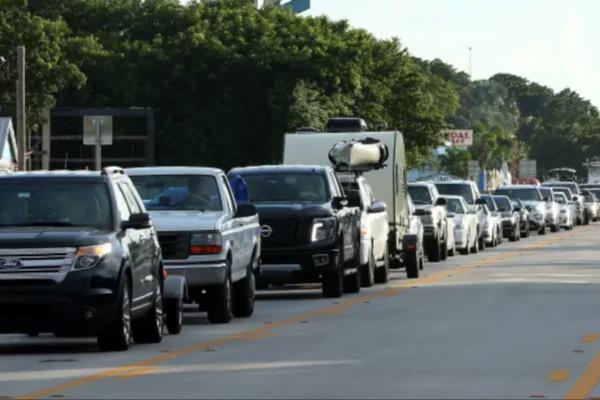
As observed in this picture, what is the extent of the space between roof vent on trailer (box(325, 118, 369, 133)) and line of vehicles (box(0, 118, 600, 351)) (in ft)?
1.88

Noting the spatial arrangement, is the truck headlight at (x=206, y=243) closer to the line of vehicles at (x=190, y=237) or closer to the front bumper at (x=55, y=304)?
the line of vehicles at (x=190, y=237)

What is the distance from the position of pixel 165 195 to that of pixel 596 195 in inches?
3392

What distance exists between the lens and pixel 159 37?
104 metres

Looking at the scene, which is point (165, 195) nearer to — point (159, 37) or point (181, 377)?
point (181, 377)

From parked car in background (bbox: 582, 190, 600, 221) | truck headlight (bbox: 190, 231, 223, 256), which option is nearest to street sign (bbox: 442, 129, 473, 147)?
parked car in background (bbox: 582, 190, 600, 221)

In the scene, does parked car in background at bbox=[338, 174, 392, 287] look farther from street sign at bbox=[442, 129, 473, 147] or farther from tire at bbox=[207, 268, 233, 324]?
street sign at bbox=[442, 129, 473, 147]

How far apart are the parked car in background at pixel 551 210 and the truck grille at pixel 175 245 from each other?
5676cm

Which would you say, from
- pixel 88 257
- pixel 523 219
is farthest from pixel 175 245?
pixel 523 219

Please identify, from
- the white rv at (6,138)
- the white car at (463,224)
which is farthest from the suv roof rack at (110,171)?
the white rv at (6,138)

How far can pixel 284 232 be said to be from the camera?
29.0 meters

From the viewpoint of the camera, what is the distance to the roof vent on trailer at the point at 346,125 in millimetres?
41031

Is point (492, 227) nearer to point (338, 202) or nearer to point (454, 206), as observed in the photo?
point (454, 206)

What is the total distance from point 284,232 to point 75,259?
1035 cm

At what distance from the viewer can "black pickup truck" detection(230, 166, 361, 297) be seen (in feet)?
95.0
